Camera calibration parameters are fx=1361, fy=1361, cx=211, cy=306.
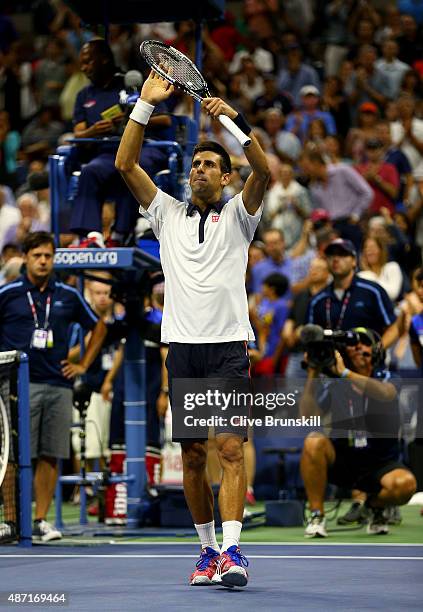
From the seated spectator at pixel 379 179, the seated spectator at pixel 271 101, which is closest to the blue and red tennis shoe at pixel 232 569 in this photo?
the seated spectator at pixel 379 179

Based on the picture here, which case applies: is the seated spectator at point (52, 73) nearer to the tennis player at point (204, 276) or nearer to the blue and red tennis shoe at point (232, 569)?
the tennis player at point (204, 276)

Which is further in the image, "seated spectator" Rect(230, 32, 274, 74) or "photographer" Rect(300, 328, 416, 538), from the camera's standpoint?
"seated spectator" Rect(230, 32, 274, 74)

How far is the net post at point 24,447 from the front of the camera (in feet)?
31.6

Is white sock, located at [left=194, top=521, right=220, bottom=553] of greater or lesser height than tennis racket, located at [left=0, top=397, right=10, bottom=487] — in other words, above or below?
below

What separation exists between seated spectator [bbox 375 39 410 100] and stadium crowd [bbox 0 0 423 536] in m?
0.02

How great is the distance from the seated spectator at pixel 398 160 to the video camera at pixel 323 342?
293 inches

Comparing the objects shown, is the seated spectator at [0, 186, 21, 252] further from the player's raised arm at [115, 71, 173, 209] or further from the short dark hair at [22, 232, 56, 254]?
the player's raised arm at [115, 71, 173, 209]

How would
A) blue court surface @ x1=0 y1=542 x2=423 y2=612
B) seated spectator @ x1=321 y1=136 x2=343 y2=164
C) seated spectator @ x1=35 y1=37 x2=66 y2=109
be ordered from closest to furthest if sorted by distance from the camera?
blue court surface @ x1=0 y1=542 x2=423 y2=612 < seated spectator @ x1=321 y1=136 x2=343 y2=164 < seated spectator @ x1=35 y1=37 x2=66 y2=109

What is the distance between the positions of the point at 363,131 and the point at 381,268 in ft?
14.7

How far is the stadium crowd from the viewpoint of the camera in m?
14.1

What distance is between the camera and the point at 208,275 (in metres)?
7.62

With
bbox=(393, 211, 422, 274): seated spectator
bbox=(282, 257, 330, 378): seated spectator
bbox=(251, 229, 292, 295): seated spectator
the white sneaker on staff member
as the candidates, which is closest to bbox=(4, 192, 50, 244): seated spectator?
bbox=(251, 229, 292, 295): seated spectator

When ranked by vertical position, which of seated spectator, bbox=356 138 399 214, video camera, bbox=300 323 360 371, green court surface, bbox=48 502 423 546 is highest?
seated spectator, bbox=356 138 399 214

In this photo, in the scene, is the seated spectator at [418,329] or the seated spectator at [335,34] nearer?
the seated spectator at [418,329]
